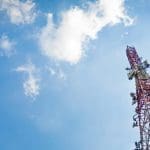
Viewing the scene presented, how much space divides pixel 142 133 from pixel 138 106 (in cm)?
354

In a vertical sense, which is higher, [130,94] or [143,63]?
[143,63]

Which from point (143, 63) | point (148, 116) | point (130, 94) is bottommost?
point (148, 116)

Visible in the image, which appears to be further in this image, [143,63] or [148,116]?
[143,63]

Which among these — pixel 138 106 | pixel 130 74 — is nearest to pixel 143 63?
pixel 130 74

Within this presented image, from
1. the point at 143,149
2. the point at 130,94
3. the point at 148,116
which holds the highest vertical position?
the point at 130,94

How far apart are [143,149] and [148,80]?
30.4 ft

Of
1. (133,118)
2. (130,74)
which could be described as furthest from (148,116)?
(130,74)

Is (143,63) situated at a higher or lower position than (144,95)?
higher

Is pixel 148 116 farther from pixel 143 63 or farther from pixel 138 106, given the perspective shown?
pixel 143 63

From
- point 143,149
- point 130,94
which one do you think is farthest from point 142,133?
point 130,94

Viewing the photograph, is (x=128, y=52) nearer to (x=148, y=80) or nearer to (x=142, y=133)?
(x=148, y=80)

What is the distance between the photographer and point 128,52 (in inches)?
2448

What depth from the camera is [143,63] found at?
201 feet

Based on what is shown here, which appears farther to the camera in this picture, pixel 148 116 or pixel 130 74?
pixel 130 74
